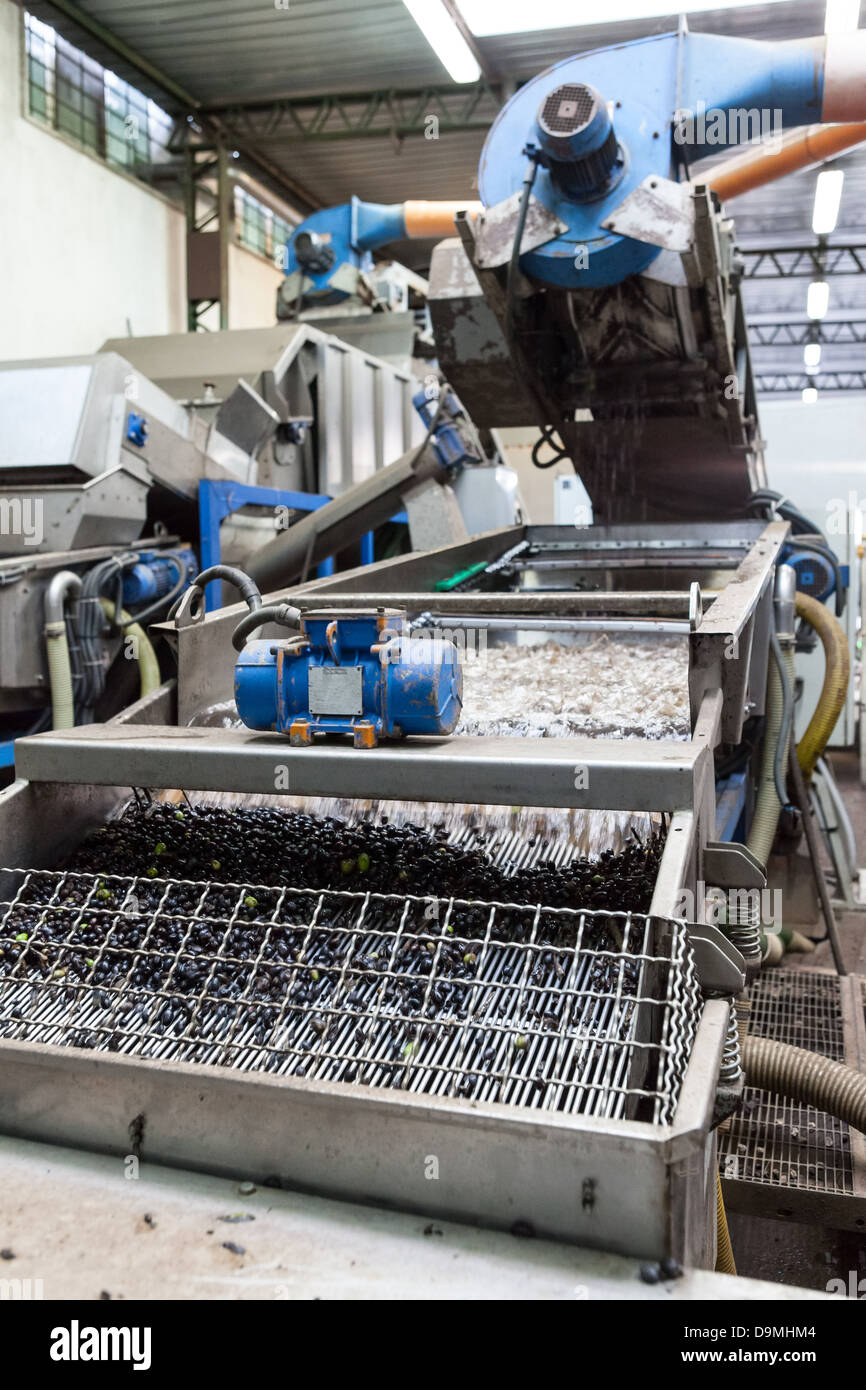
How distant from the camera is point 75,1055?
1.33 metres

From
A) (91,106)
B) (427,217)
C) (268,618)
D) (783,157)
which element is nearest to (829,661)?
(268,618)

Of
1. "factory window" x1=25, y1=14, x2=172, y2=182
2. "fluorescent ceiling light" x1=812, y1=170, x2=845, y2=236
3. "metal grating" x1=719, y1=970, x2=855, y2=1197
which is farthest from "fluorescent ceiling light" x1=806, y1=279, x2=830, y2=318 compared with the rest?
"metal grating" x1=719, y1=970, x2=855, y2=1197

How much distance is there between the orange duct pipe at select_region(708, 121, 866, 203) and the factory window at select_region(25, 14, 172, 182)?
17.2ft

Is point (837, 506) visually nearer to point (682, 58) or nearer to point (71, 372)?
point (682, 58)

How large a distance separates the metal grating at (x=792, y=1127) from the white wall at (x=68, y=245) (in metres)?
6.71

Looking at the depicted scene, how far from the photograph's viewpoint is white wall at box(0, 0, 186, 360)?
7207mm

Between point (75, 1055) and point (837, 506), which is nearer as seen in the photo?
point (75, 1055)

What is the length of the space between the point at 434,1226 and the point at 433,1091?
0.53ft

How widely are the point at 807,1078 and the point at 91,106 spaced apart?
30.1 ft

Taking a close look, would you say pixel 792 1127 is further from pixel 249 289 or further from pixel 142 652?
pixel 249 289

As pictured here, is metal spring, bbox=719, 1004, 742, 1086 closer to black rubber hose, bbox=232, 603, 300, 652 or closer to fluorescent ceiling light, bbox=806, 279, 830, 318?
black rubber hose, bbox=232, 603, 300, 652

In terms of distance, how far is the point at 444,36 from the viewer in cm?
691

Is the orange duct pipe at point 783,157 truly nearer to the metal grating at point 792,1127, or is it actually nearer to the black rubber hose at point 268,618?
the metal grating at point 792,1127
